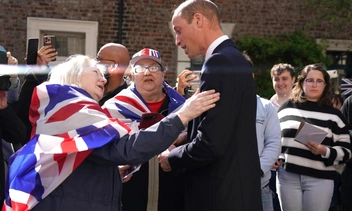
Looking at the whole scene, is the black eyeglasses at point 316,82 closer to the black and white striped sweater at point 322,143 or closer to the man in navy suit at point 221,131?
the black and white striped sweater at point 322,143

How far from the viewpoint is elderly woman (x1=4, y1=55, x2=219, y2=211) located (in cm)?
309

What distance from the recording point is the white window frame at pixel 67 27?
11414 millimetres

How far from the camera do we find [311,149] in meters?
5.71

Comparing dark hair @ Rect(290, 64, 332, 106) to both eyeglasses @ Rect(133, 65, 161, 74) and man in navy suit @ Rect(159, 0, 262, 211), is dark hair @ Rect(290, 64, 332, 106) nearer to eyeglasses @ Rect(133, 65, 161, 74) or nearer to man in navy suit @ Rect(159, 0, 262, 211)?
eyeglasses @ Rect(133, 65, 161, 74)

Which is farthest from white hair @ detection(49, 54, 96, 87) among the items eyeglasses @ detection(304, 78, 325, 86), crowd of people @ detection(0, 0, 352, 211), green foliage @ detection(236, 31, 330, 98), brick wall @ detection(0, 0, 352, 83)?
green foliage @ detection(236, 31, 330, 98)

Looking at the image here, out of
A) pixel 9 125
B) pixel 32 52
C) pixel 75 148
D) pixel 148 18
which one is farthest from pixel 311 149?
pixel 148 18

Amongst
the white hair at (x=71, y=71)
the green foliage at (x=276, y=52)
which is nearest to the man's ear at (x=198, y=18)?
the white hair at (x=71, y=71)

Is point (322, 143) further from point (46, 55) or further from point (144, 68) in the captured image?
point (46, 55)

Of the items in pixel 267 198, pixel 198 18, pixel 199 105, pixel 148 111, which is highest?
pixel 198 18

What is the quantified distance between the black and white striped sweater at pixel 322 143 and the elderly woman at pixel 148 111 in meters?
1.67

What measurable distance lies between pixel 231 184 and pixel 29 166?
108 cm

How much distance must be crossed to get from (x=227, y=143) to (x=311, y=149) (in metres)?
2.78

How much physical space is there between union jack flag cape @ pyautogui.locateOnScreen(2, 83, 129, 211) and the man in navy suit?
1.40ft

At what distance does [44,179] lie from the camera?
3.11m
